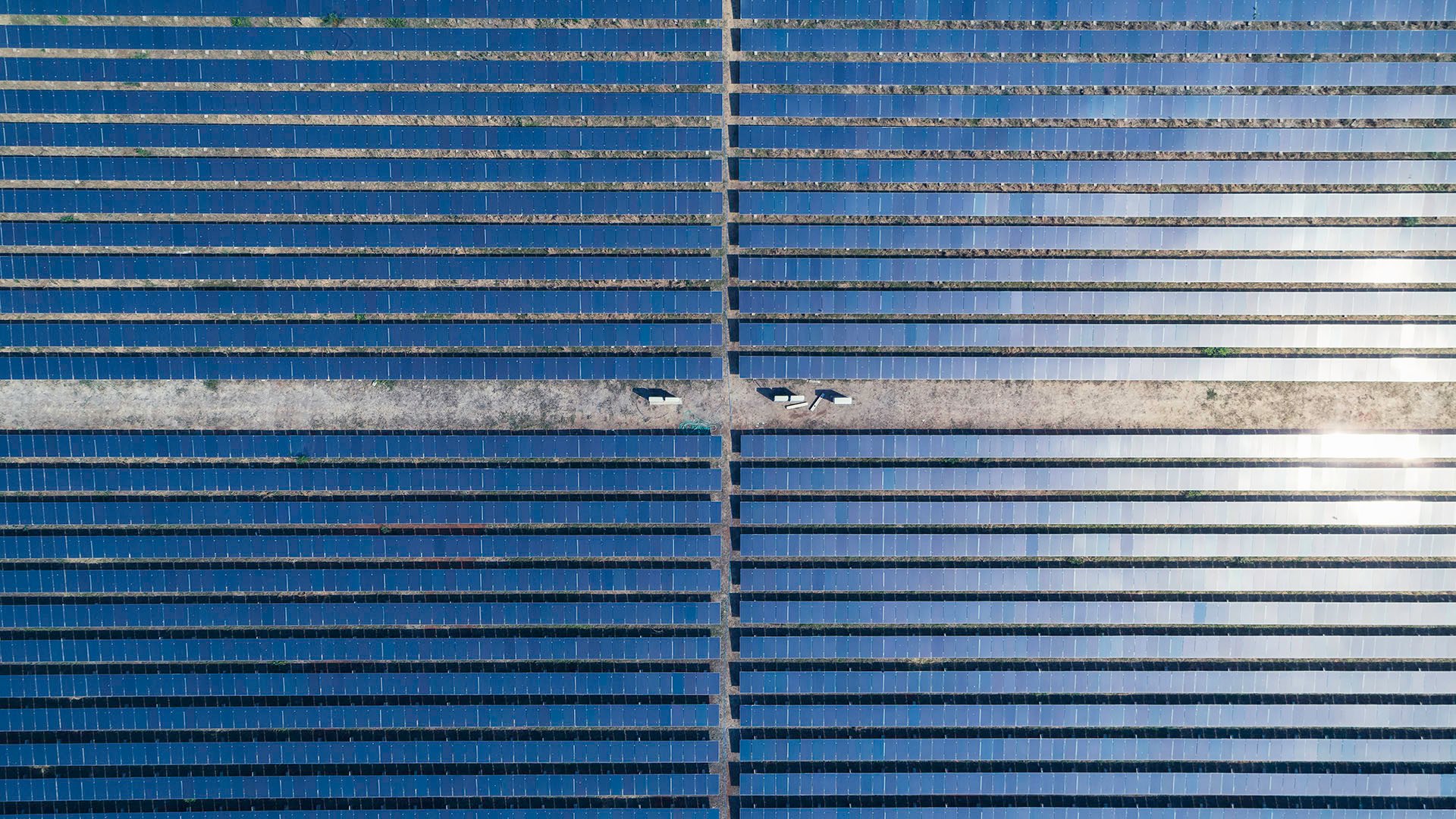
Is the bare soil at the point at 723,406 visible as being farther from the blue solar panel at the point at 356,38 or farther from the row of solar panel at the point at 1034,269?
the blue solar panel at the point at 356,38

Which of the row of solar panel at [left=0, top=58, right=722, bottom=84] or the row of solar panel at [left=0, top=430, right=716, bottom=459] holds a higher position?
the row of solar panel at [left=0, top=58, right=722, bottom=84]

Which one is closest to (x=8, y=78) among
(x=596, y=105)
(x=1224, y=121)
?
Result: (x=596, y=105)

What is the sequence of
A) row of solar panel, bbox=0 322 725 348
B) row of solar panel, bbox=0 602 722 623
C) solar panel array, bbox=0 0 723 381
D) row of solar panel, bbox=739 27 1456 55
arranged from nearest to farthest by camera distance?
1. row of solar panel, bbox=739 27 1456 55
2. solar panel array, bbox=0 0 723 381
3. row of solar panel, bbox=0 322 725 348
4. row of solar panel, bbox=0 602 722 623

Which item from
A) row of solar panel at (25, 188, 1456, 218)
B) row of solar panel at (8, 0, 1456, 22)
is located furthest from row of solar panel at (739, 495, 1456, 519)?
row of solar panel at (8, 0, 1456, 22)

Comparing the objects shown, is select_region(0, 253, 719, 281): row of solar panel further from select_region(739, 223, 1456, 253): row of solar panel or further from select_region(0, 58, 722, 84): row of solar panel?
select_region(0, 58, 722, 84): row of solar panel

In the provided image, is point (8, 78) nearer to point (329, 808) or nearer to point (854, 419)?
point (329, 808)
